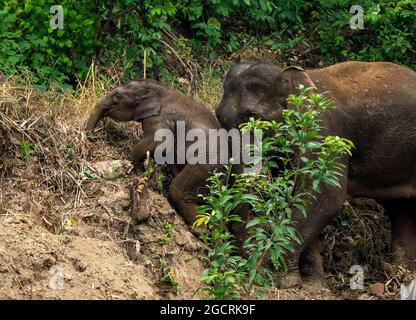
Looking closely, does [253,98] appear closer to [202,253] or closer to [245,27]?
[202,253]

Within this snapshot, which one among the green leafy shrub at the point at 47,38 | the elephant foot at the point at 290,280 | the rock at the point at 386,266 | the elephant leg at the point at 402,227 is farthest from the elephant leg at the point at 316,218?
the green leafy shrub at the point at 47,38

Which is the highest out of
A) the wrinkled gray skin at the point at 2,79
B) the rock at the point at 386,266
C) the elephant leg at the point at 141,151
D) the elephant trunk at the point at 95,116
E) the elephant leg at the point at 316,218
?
the wrinkled gray skin at the point at 2,79

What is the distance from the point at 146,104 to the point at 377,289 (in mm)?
2732

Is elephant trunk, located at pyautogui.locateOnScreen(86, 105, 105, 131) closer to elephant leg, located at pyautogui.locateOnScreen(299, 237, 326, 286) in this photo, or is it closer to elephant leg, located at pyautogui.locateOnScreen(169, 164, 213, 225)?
elephant leg, located at pyautogui.locateOnScreen(169, 164, 213, 225)

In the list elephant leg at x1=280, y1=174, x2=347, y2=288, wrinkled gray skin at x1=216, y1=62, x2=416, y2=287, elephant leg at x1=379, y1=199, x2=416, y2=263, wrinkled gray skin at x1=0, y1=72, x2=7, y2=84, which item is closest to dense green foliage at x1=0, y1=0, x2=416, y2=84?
wrinkled gray skin at x1=0, y1=72, x2=7, y2=84

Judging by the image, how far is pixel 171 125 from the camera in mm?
12891

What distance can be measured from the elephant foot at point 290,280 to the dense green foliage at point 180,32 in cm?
331

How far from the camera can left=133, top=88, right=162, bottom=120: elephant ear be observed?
13.0 m

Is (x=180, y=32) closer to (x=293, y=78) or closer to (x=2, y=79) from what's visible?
(x=293, y=78)

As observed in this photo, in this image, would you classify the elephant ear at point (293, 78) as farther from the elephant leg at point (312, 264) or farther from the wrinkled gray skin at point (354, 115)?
the elephant leg at point (312, 264)

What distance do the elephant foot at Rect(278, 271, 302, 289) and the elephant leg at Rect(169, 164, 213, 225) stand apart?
965 mm

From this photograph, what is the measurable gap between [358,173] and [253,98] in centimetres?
126

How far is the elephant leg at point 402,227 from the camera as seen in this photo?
13.9m
